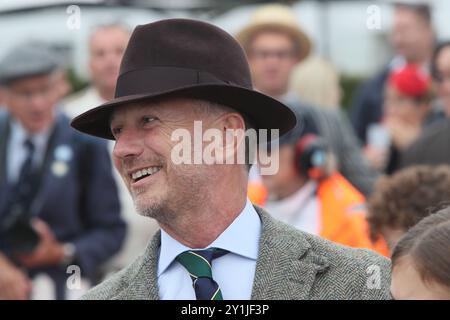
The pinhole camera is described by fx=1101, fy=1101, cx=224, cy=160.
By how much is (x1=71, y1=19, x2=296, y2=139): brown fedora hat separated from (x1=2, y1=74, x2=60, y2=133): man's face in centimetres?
261

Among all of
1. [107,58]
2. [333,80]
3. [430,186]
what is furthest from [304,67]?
[430,186]

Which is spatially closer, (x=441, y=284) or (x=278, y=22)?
(x=441, y=284)

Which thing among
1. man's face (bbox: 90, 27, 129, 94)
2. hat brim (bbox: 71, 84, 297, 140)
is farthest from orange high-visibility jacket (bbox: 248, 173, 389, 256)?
hat brim (bbox: 71, 84, 297, 140)

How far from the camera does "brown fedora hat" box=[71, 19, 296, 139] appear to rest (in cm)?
332

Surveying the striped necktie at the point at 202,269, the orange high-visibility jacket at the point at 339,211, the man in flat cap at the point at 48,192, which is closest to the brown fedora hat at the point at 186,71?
the striped necktie at the point at 202,269

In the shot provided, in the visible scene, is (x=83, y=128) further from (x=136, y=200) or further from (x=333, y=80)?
(x=333, y=80)

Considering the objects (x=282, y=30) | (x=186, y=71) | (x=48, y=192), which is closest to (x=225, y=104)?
(x=186, y=71)

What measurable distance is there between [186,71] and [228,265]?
60cm

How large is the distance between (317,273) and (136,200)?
581 millimetres

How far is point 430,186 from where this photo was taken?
4805 millimetres

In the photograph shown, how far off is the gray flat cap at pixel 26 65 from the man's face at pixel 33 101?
36 millimetres

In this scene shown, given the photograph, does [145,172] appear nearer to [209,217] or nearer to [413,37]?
[209,217]

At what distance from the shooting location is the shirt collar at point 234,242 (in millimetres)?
3316

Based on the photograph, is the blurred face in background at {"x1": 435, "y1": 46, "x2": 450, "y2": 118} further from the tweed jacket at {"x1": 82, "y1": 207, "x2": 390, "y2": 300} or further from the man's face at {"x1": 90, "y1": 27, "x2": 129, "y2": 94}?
the tweed jacket at {"x1": 82, "y1": 207, "x2": 390, "y2": 300}
